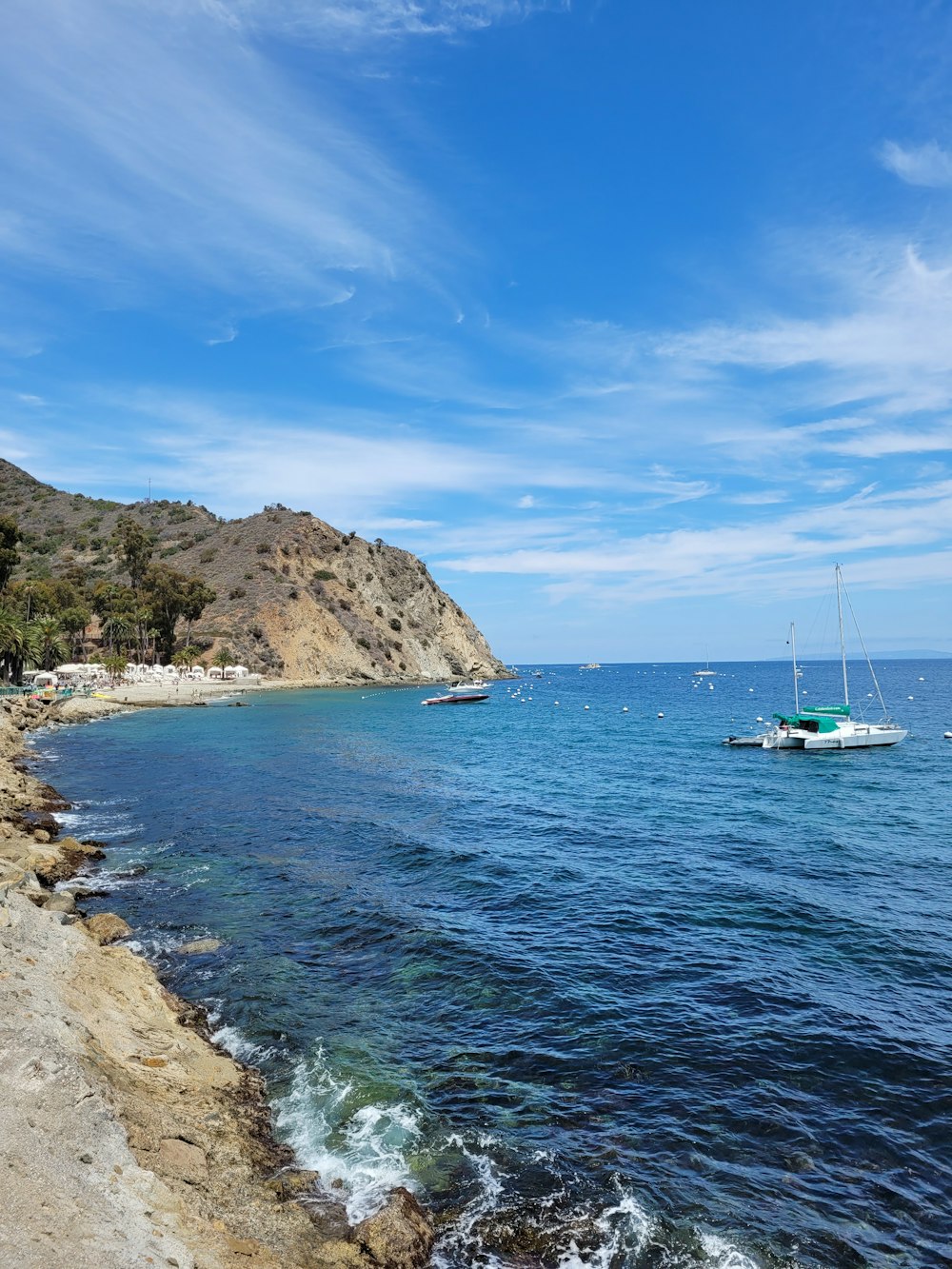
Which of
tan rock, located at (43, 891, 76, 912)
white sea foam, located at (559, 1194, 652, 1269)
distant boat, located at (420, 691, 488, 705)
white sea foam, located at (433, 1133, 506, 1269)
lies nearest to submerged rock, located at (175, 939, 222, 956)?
tan rock, located at (43, 891, 76, 912)

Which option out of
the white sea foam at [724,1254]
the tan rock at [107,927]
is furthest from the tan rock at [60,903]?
the white sea foam at [724,1254]

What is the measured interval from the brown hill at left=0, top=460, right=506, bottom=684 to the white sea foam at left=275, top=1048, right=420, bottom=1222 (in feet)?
396

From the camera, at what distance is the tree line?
106438 mm

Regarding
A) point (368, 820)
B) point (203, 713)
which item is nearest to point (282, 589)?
point (203, 713)

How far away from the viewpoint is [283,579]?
144875 millimetres

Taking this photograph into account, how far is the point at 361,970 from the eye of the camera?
57.0 ft

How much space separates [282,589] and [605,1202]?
137m

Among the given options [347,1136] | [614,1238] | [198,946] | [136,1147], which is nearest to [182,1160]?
[136,1147]

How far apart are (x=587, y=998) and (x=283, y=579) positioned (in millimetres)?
136484

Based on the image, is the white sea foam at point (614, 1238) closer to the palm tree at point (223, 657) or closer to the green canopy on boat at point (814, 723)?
the green canopy on boat at point (814, 723)

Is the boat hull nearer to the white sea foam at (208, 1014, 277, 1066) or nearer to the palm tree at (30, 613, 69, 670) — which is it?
the white sea foam at (208, 1014, 277, 1066)

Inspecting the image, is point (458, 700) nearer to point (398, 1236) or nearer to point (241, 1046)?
point (241, 1046)

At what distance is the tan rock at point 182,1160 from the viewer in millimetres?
9031

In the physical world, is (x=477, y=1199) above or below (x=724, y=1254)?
above
